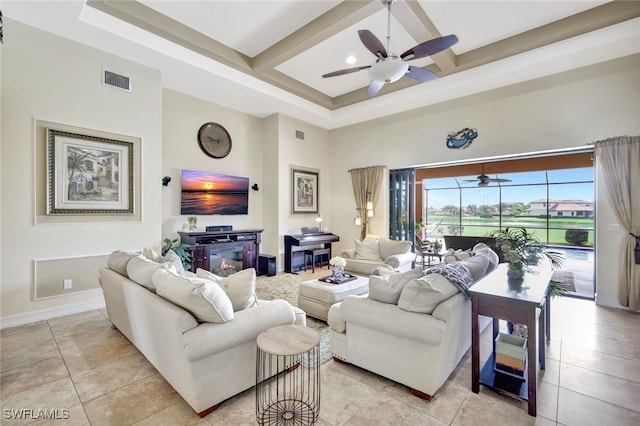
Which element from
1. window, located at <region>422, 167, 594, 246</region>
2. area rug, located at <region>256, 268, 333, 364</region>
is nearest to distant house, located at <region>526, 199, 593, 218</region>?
window, located at <region>422, 167, 594, 246</region>

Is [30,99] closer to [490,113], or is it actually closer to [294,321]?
[294,321]

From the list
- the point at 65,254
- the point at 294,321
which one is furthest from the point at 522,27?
the point at 65,254

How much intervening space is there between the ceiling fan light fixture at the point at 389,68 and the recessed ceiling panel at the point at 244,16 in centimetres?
119

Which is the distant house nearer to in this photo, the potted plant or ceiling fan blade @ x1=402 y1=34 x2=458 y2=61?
the potted plant

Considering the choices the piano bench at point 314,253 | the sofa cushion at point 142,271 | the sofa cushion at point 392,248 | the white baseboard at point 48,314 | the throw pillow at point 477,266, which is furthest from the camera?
the piano bench at point 314,253

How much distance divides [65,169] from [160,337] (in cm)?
315

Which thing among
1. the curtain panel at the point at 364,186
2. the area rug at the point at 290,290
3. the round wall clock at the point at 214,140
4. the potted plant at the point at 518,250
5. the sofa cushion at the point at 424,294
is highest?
the round wall clock at the point at 214,140

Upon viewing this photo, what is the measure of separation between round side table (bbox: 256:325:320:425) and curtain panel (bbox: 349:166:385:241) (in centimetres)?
494

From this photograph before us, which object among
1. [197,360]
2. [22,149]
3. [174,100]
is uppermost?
[174,100]

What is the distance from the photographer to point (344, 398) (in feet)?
6.89

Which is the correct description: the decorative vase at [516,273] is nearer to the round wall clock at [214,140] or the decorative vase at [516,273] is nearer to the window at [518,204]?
the round wall clock at [214,140]

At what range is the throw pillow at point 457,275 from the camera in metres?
2.24

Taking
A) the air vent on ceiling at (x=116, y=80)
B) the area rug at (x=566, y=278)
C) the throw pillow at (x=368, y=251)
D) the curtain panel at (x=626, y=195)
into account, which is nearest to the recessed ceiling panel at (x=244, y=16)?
the air vent on ceiling at (x=116, y=80)

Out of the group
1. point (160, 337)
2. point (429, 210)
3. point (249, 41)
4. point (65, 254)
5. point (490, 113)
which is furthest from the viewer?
point (429, 210)
